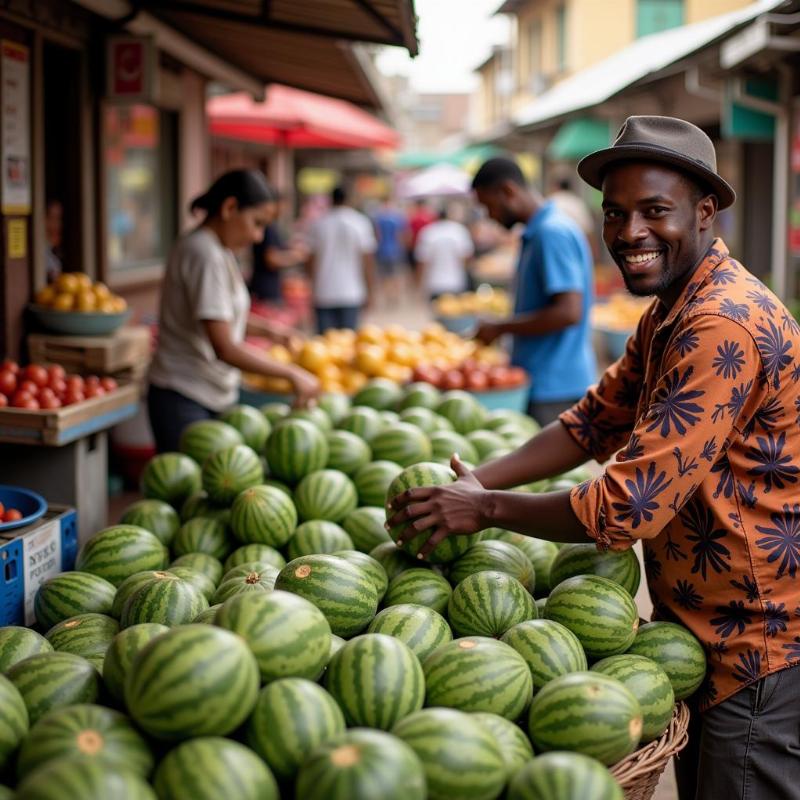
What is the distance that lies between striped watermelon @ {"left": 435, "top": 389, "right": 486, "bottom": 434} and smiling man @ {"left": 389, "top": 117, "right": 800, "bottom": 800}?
194 cm

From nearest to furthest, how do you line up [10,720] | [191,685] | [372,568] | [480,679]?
1. [191,685]
2. [10,720]
3. [480,679]
4. [372,568]

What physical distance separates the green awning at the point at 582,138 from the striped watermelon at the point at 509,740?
41.5 feet

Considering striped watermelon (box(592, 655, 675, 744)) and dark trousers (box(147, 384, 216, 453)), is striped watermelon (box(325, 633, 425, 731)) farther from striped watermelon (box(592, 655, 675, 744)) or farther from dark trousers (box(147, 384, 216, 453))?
dark trousers (box(147, 384, 216, 453))

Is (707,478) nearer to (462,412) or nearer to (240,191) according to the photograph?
(462,412)

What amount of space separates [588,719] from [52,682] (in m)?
1.11

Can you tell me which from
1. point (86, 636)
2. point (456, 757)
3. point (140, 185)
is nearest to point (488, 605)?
point (456, 757)

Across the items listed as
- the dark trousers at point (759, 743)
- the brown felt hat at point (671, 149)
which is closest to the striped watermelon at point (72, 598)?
the dark trousers at point (759, 743)

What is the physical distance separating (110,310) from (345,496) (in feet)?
11.0

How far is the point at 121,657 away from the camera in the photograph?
2.07 metres

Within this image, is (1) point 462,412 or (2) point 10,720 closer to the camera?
(2) point 10,720

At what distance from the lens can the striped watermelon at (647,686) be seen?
2.28m

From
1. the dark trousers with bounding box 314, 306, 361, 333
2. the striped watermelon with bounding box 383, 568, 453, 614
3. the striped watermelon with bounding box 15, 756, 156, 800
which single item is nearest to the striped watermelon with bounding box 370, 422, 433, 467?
the striped watermelon with bounding box 383, 568, 453, 614

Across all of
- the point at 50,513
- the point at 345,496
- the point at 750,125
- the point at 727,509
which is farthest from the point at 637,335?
the point at 750,125

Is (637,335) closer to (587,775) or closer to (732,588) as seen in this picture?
(732,588)
